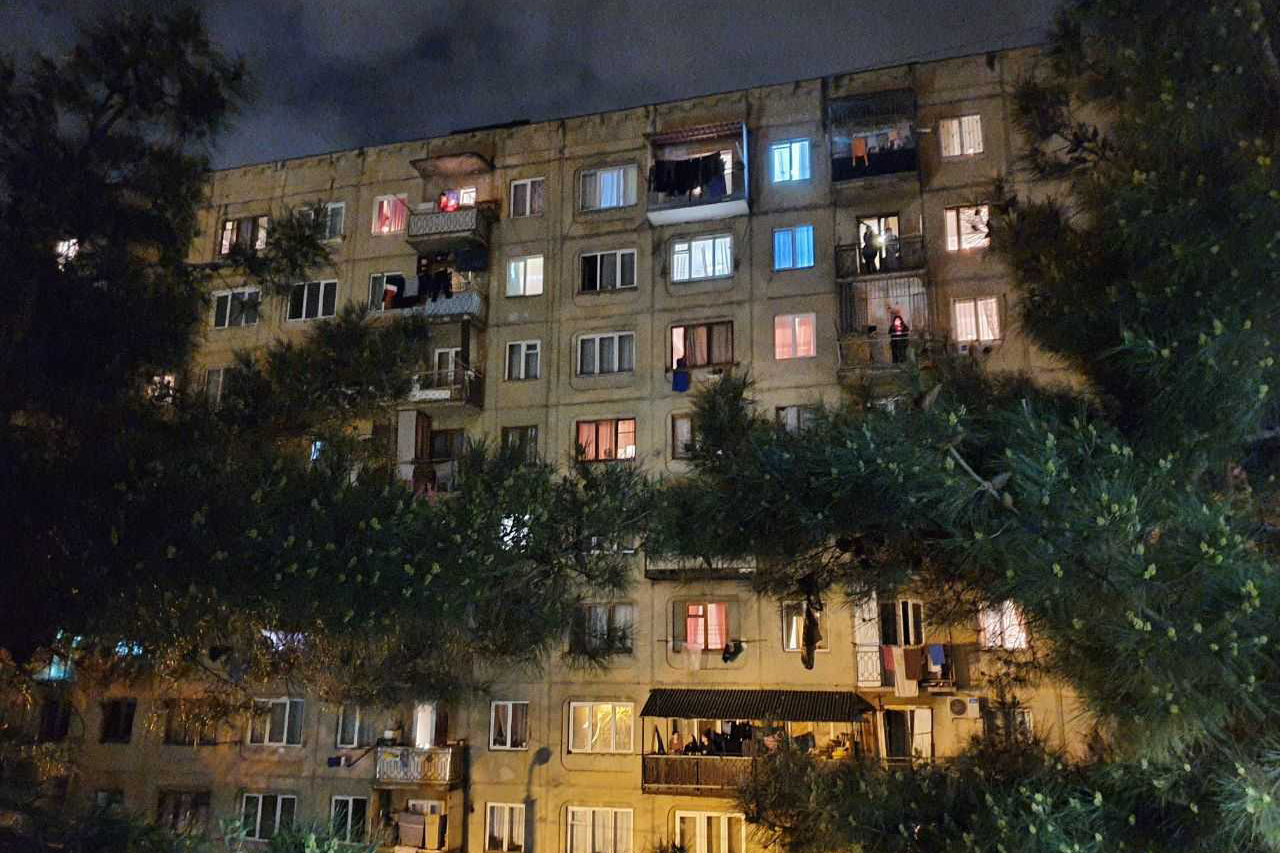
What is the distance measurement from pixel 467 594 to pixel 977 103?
17.3m

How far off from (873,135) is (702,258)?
4.39 m

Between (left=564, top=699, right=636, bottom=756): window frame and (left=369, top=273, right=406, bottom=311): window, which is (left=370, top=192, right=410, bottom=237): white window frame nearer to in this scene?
(left=369, top=273, right=406, bottom=311): window

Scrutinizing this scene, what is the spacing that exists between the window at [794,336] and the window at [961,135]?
14.7 feet

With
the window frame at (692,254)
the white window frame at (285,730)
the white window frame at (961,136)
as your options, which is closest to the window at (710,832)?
the white window frame at (285,730)

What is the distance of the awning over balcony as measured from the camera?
642 inches

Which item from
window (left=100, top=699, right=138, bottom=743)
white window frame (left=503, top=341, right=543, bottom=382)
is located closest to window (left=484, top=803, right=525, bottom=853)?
white window frame (left=503, top=341, right=543, bottom=382)

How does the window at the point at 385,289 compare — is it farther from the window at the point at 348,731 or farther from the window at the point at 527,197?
the window at the point at 348,731

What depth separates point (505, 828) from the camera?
1839cm

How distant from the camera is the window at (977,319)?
17938mm

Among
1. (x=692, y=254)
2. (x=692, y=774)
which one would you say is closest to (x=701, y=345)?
(x=692, y=254)

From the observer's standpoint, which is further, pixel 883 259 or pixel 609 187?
pixel 609 187

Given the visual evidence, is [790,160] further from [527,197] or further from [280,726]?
[280,726]

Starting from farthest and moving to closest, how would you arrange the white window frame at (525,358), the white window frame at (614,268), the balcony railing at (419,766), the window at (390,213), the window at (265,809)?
the window at (390,213)
the white window frame at (525,358)
the white window frame at (614,268)
the window at (265,809)
the balcony railing at (419,766)

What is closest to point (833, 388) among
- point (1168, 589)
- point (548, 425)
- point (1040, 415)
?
point (548, 425)
